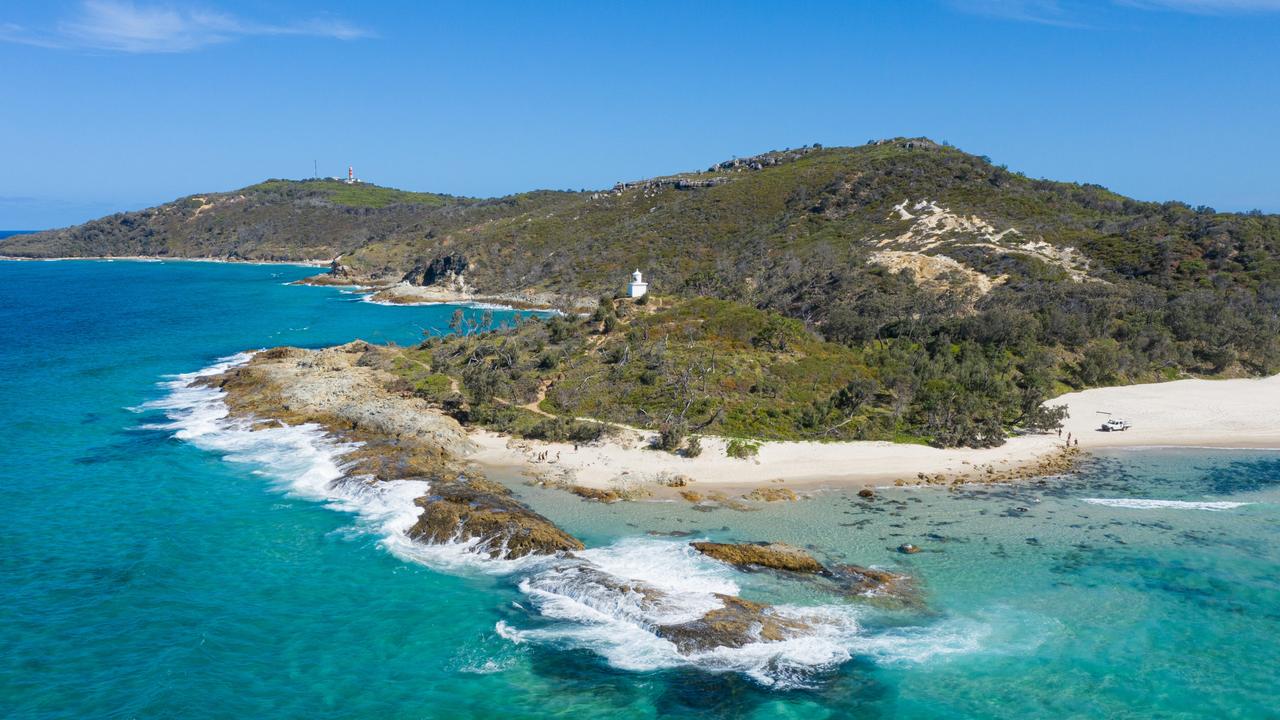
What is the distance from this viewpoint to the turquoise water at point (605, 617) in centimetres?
1590

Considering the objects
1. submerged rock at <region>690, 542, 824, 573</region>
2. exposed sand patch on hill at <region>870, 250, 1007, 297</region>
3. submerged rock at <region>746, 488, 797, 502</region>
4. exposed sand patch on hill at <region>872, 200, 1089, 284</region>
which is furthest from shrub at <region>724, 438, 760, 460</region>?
exposed sand patch on hill at <region>872, 200, 1089, 284</region>

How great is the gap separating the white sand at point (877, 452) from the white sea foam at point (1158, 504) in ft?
12.6

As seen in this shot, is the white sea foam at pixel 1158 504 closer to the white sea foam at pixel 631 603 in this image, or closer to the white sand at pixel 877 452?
the white sand at pixel 877 452

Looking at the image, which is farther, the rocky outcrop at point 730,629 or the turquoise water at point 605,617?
the rocky outcrop at point 730,629

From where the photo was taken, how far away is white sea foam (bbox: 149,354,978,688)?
55.8ft

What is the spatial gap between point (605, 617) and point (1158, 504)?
71.2 ft

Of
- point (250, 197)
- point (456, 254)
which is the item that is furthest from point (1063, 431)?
point (250, 197)

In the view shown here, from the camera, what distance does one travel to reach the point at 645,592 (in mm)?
19297

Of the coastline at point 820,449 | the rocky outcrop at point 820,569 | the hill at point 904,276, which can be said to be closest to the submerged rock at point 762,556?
the rocky outcrop at point 820,569

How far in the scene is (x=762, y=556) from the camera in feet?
71.1

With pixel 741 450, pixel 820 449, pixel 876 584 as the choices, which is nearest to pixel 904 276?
pixel 820 449

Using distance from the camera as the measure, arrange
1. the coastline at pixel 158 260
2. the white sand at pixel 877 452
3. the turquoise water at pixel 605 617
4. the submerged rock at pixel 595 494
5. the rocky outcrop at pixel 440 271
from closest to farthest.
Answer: the turquoise water at pixel 605 617 < the submerged rock at pixel 595 494 < the white sand at pixel 877 452 < the rocky outcrop at pixel 440 271 < the coastline at pixel 158 260

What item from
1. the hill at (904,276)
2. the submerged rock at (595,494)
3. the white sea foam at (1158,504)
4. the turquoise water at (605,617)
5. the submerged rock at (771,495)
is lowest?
the turquoise water at (605,617)

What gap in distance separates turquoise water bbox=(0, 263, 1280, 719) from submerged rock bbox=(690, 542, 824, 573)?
82 cm
